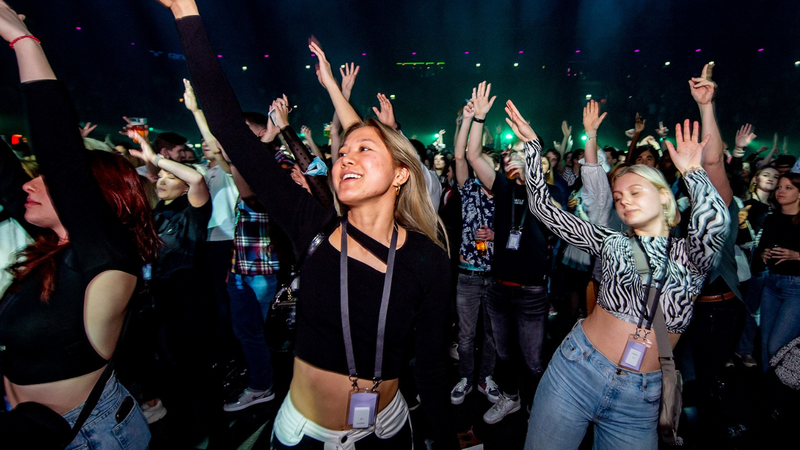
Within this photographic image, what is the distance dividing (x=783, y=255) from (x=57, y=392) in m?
6.19

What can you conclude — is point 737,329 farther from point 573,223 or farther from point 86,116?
point 86,116

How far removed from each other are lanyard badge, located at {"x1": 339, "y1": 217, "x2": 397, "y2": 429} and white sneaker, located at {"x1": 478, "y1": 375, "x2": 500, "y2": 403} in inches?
110

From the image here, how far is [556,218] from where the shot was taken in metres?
2.56

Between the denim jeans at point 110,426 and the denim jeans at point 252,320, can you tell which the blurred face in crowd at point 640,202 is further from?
the denim jeans at point 252,320

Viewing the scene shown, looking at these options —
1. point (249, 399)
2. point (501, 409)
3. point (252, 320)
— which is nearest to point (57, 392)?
point (252, 320)

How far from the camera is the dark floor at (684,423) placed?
10.3 feet

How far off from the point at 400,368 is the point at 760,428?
4167 millimetres

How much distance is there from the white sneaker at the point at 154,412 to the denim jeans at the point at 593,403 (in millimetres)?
3546

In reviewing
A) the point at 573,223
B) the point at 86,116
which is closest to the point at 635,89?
the point at 573,223

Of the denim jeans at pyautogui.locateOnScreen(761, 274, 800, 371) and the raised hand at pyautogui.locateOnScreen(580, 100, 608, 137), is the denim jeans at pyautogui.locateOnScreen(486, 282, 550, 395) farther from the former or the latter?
the denim jeans at pyautogui.locateOnScreen(761, 274, 800, 371)

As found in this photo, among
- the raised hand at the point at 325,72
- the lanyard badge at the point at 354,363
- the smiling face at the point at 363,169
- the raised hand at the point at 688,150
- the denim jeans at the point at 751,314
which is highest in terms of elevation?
the raised hand at the point at 325,72

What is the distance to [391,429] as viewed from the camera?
1.59 m

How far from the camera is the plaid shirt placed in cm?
383

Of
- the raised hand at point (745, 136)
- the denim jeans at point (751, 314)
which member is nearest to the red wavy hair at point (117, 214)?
the denim jeans at point (751, 314)
